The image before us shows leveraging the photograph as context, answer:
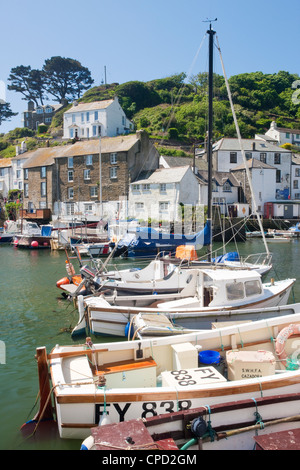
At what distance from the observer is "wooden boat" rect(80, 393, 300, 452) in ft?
18.8

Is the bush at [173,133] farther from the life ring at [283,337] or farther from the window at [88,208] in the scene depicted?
the life ring at [283,337]

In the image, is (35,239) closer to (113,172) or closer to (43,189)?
(113,172)

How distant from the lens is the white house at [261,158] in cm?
6406

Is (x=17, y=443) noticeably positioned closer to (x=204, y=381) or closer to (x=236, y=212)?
(x=204, y=381)

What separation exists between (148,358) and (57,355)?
2170mm

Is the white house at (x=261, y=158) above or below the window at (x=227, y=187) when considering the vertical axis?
above

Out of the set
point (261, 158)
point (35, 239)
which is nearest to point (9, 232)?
point (35, 239)

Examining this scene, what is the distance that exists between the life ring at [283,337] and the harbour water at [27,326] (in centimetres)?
545

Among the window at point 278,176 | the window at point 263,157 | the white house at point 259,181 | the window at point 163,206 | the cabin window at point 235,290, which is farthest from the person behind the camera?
the window at point 278,176

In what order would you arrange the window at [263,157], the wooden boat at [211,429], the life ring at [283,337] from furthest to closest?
1. the window at [263,157]
2. the life ring at [283,337]
3. the wooden boat at [211,429]

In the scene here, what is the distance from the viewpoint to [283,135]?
82.1 meters

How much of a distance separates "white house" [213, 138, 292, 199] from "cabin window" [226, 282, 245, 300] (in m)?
53.5

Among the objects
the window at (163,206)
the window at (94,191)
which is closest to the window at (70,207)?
the window at (94,191)

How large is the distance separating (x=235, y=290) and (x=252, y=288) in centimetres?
80
